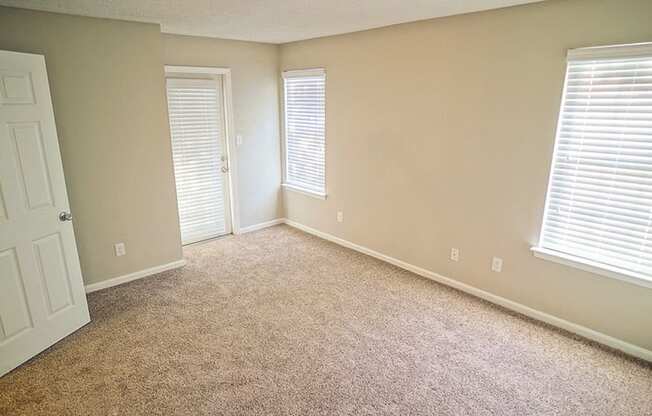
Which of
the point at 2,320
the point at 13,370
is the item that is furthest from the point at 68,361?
the point at 2,320

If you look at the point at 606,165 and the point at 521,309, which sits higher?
the point at 606,165

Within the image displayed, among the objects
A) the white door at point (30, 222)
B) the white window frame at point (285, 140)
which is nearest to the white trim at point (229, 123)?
the white window frame at point (285, 140)

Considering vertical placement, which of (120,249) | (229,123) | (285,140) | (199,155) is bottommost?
(120,249)

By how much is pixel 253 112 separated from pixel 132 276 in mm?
2471

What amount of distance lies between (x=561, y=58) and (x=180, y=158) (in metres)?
3.91

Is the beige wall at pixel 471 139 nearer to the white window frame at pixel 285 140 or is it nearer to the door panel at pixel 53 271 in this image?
the white window frame at pixel 285 140

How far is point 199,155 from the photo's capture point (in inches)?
181

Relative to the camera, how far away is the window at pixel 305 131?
465 centimetres

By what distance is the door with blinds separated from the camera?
438 centimetres

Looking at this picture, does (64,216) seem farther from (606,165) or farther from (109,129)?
(606,165)

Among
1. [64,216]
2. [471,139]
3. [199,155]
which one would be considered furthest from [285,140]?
[64,216]

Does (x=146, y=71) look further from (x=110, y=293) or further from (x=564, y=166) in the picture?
(x=564, y=166)

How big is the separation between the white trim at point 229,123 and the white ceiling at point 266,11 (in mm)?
488

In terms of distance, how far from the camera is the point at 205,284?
12.2ft
